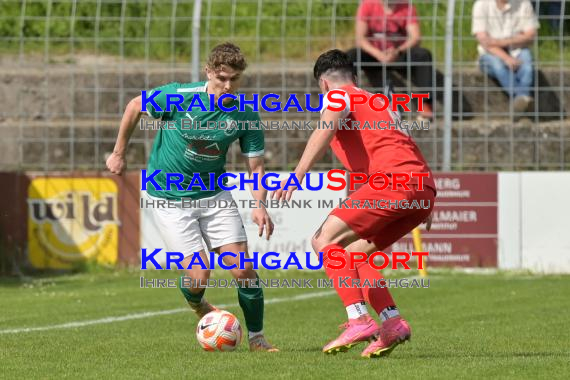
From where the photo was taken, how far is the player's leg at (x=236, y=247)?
9266 millimetres

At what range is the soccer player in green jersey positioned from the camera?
9.16m

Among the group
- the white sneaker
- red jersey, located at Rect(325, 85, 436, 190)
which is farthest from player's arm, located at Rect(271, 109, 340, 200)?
the white sneaker

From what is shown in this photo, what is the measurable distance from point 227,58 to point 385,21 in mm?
8317

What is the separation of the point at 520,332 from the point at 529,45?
23.1 ft

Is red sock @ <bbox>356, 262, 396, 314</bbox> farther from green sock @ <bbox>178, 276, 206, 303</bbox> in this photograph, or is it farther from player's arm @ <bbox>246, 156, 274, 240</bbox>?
green sock @ <bbox>178, 276, 206, 303</bbox>

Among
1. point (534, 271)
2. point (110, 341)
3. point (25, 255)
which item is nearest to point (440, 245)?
point (534, 271)

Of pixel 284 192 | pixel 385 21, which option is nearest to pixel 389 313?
pixel 284 192

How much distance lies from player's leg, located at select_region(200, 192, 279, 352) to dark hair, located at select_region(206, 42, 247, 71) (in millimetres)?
972

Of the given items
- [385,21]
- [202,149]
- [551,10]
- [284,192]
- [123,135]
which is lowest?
[284,192]

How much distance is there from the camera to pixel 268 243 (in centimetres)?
1659

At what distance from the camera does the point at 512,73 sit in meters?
17.0

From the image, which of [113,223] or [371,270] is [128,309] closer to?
[113,223]

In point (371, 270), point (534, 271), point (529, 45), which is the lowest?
point (534, 271)

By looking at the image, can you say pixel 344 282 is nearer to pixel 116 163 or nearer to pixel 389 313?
pixel 389 313
